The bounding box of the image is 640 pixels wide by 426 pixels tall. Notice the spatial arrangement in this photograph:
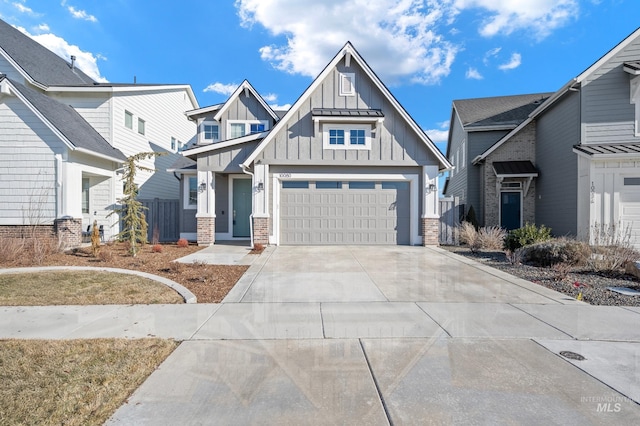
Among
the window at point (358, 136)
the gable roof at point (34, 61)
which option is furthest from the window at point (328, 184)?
the gable roof at point (34, 61)

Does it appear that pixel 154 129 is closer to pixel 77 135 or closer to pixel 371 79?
pixel 77 135

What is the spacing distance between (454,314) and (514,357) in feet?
4.82

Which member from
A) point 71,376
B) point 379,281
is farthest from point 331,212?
point 71,376

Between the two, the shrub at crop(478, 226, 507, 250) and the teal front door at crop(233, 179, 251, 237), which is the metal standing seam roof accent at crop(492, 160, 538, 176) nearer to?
the shrub at crop(478, 226, 507, 250)

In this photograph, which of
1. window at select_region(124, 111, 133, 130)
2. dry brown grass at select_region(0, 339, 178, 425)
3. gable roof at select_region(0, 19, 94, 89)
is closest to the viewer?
dry brown grass at select_region(0, 339, 178, 425)

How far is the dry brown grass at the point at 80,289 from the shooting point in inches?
232

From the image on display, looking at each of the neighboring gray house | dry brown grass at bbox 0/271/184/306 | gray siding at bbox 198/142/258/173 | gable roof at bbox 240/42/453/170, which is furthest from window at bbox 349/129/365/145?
dry brown grass at bbox 0/271/184/306

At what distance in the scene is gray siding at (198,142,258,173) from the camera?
13.4 m

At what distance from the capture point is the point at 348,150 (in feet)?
43.4

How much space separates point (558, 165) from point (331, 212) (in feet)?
32.6

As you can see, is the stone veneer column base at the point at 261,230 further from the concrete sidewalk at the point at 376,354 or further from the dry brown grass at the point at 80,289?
the concrete sidewalk at the point at 376,354

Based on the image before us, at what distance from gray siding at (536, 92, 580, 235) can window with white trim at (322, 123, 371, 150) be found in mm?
8002

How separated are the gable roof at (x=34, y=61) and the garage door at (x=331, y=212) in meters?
12.3

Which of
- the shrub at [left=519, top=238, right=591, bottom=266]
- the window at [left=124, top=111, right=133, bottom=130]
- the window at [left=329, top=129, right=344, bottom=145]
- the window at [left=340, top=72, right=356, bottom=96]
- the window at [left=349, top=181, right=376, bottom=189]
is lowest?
the shrub at [left=519, top=238, right=591, bottom=266]
